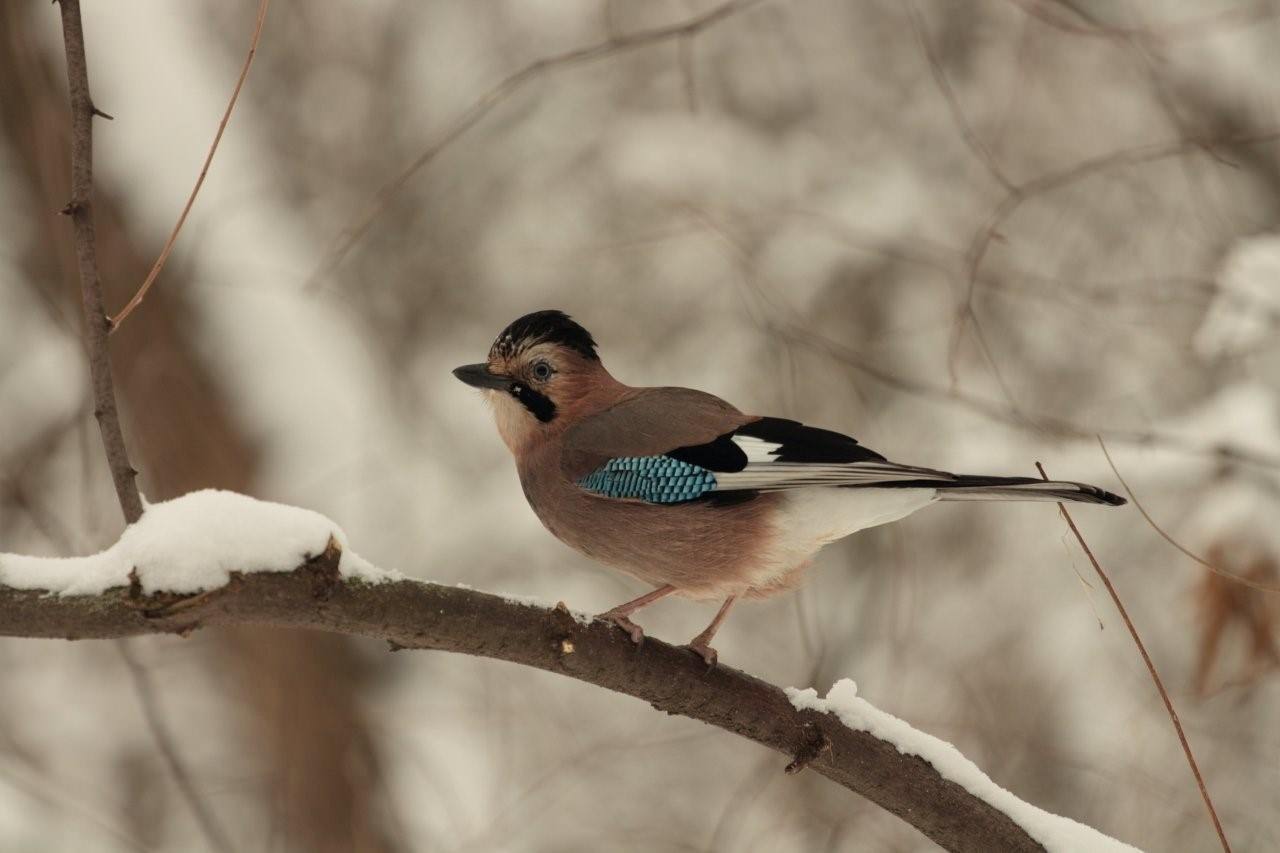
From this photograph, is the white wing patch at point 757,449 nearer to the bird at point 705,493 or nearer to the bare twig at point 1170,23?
the bird at point 705,493

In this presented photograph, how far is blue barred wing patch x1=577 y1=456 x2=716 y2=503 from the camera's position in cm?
336

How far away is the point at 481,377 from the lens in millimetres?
3730

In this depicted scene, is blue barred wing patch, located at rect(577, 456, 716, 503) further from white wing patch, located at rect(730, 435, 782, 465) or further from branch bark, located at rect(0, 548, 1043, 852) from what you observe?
branch bark, located at rect(0, 548, 1043, 852)

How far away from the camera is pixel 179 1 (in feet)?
23.7

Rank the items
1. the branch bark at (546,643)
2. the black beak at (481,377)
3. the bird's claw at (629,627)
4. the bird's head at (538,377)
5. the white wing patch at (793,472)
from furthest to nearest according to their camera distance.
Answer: the bird's head at (538,377) < the black beak at (481,377) < the white wing patch at (793,472) < the bird's claw at (629,627) < the branch bark at (546,643)

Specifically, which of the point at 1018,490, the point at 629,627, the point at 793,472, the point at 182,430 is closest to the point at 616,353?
the point at 182,430

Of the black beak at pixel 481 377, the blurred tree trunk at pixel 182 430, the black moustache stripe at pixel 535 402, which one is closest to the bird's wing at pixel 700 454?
the black moustache stripe at pixel 535 402

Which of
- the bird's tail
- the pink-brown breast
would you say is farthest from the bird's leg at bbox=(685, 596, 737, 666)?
the bird's tail

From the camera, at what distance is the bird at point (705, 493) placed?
3.25 metres

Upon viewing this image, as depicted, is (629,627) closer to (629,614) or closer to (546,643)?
(629,614)

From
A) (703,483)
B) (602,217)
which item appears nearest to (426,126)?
(602,217)

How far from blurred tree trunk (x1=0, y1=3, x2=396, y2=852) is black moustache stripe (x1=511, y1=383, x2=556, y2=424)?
294 cm

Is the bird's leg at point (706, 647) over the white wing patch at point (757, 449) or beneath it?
beneath

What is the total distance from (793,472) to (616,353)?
3674 mm
